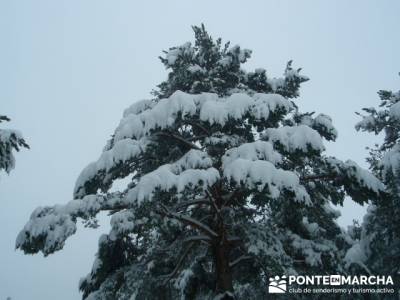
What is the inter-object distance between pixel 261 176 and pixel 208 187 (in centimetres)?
257

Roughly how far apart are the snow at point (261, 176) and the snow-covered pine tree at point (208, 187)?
27mm

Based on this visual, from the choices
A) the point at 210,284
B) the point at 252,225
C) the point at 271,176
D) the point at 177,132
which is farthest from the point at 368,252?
the point at 177,132

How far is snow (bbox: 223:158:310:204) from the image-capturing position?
28.9ft

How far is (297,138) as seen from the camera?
33.0 ft

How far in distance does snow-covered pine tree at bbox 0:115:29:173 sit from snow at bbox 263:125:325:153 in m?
6.34

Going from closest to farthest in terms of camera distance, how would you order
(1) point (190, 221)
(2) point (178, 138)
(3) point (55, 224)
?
1. (3) point (55, 224)
2. (1) point (190, 221)
3. (2) point (178, 138)

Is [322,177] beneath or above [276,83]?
beneath

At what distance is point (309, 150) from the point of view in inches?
400

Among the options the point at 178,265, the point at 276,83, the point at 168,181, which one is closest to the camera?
the point at 168,181

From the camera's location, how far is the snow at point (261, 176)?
28.9ft

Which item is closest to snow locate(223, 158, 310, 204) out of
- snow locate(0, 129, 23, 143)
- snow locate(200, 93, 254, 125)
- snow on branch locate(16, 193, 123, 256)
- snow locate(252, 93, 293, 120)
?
snow locate(200, 93, 254, 125)

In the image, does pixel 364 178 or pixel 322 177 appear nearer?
pixel 364 178

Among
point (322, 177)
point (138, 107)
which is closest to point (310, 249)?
point (322, 177)

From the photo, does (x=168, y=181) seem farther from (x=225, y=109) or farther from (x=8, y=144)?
(x=8, y=144)
